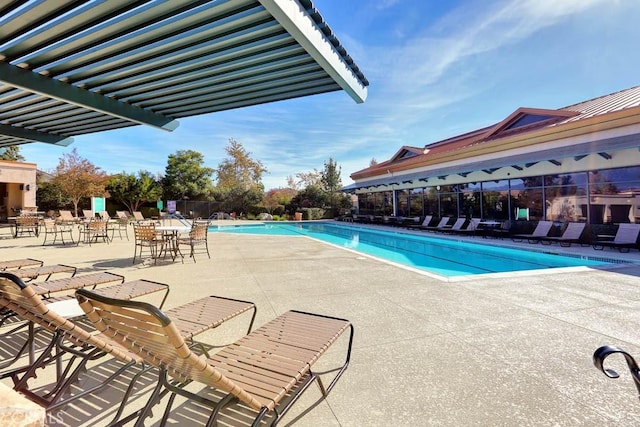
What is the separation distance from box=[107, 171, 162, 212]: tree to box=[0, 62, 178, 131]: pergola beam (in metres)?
25.4

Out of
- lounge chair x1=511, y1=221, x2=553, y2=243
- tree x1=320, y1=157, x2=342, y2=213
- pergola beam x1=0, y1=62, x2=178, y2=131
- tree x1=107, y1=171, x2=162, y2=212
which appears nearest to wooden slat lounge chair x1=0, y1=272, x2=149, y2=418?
pergola beam x1=0, y1=62, x2=178, y2=131

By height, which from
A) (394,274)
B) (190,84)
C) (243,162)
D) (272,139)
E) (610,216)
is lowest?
(394,274)

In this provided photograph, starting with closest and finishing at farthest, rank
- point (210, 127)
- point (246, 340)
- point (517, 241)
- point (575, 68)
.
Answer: point (246, 340) → point (517, 241) → point (575, 68) → point (210, 127)

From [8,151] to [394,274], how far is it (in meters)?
45.8

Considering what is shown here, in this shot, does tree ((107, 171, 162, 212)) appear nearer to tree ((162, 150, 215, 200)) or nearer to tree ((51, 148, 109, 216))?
tree ((51, 148, 109, 216))

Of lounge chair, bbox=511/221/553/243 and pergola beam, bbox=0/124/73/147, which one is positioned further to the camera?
lounge chair, bbox=511/221/553/243

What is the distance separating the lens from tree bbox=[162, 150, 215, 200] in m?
29.9

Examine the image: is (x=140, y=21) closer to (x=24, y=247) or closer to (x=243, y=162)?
(x=24, y=247)

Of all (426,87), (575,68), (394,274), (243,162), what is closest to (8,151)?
(243,162)

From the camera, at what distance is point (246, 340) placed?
7.25 feet

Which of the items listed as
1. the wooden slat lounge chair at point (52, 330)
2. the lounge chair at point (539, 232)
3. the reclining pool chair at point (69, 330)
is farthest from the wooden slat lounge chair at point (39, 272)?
the lounge chair at point (539, 232)

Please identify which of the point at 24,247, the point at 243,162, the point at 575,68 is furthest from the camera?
the point at 243,162

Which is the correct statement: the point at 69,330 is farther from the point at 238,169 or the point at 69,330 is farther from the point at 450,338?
the point at 238,169

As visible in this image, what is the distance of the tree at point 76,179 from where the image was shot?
23.6m
